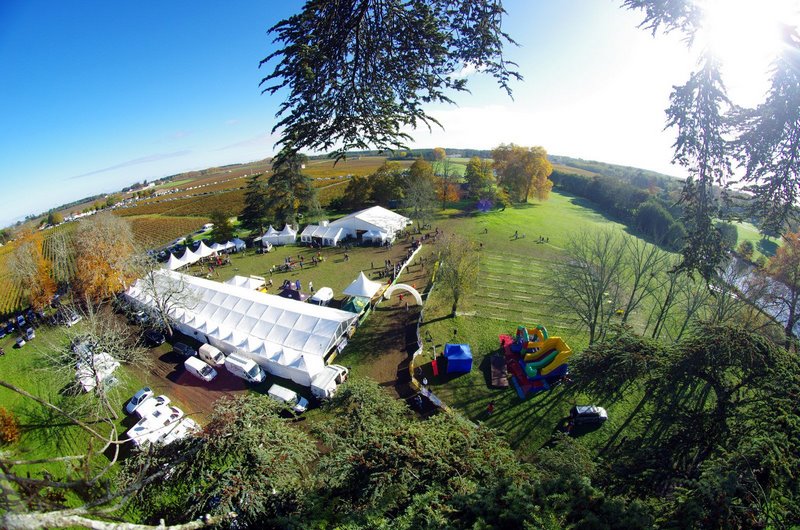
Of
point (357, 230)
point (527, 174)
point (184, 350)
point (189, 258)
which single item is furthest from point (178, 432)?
point (527, 174)

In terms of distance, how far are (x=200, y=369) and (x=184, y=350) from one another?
8.76ft

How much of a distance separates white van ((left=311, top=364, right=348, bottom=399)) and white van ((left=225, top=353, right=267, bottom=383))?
2976 mm

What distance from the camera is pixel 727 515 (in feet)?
15.3

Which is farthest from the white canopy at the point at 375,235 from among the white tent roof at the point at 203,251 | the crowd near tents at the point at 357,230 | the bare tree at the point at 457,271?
the white tent roof at the point at 203,251

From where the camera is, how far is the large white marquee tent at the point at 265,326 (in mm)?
16500

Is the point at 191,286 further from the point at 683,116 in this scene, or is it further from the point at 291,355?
the point at 683,116

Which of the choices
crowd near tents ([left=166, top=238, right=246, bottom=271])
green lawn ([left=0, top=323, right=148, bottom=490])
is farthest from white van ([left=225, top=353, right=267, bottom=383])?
crowd near tents ([left=166, top=238, right=246, bottom=271])

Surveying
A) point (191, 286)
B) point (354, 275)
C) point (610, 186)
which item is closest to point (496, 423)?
point (354, 275)

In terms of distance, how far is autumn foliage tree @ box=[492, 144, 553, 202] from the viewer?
172ft

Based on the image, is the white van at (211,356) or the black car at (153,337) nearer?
the white van at (211,356)

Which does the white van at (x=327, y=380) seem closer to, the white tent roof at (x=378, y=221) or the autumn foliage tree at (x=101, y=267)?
the autumn foliage tree at (x=101, y=267)

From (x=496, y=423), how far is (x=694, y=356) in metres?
8.71

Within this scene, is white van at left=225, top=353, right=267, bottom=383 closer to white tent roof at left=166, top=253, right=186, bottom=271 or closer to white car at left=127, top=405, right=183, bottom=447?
white car at left=127, top=405, right=183, bottom=447

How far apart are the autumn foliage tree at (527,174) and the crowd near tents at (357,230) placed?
27.0 m
